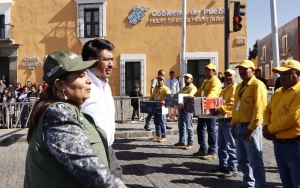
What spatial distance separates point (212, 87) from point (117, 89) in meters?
15.2

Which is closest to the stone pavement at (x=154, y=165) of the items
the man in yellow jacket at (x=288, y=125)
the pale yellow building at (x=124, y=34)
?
the man in yellow jacket at (x=288, y=125)

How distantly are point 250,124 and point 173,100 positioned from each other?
4161 millimetres

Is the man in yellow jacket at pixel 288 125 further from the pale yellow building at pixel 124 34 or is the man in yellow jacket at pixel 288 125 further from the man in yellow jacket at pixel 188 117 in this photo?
the pale yellow building at pixel 124 34

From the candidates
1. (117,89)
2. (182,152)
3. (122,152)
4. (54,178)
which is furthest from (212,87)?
(117,89)

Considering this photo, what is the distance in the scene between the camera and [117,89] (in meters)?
22.5

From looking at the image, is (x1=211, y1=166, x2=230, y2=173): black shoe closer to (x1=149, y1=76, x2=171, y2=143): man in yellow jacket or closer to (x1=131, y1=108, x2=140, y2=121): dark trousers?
(x1=149, y1=76, x2=171, y2=143): man in yellow jacket

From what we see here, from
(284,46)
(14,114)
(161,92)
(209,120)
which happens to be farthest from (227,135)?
(284,46)

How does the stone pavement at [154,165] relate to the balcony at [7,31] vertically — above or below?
below

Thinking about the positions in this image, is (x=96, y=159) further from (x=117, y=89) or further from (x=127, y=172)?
(x=117, y=89)

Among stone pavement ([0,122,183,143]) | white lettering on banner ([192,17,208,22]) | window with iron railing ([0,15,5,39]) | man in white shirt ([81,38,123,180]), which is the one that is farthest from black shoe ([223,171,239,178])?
window with iron railing ([0,15,5,39])

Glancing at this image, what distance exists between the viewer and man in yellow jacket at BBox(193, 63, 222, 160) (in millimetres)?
7590

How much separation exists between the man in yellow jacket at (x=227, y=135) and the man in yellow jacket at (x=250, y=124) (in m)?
0.85

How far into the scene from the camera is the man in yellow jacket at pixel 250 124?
5.14 m

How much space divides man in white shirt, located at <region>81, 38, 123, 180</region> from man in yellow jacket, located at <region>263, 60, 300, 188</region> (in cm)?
206
